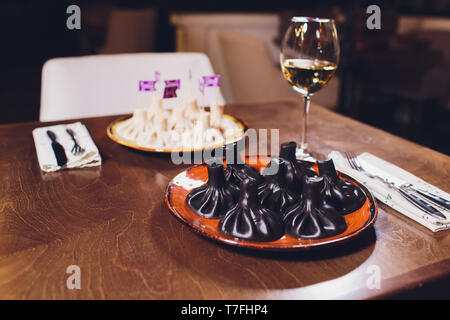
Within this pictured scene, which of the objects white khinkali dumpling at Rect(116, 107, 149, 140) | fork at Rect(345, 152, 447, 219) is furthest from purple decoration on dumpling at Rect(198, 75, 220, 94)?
fork at Rect(345, 152, 447, 219)

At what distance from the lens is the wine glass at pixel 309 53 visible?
0.75 meters

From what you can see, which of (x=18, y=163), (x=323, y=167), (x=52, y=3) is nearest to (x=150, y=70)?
(x=18, y=163)

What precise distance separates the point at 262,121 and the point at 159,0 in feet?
11.7

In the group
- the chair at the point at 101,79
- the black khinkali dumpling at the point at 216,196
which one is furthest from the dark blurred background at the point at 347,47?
the black khinkali dumpling at the point at 216,196

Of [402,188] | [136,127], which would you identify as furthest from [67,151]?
[402,188]

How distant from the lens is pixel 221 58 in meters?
3.39

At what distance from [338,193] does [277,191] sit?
0.29ft

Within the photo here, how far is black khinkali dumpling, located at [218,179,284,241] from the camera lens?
0.48 m

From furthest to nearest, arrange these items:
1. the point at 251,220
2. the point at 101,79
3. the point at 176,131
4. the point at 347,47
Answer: the point at 347,47 < the point at 101,79 < the point at 176,131 < the point at 251,220

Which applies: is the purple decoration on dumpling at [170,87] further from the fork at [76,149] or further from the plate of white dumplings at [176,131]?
the fork at [76,149]

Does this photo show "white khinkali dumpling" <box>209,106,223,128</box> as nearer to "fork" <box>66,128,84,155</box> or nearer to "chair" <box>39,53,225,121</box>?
"fork" <box>66,128,84,155</box>

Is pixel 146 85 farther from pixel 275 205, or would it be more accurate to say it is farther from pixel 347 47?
pixel 347 47

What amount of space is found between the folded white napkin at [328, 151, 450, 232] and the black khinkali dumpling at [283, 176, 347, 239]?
0.46 ft

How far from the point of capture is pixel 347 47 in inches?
143
